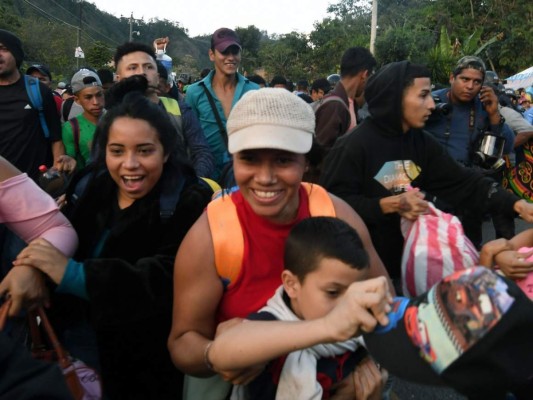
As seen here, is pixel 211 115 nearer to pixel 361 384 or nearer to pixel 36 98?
pixel 36 98

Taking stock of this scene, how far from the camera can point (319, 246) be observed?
157 cm

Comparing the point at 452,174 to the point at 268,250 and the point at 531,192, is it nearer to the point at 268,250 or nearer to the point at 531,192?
the point at 268,250

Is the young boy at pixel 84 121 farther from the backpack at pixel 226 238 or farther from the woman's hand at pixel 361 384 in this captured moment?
the woman's hand at pixel 361 384

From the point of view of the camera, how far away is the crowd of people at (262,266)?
1.18 m

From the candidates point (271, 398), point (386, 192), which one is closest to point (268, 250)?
point (271, 398)

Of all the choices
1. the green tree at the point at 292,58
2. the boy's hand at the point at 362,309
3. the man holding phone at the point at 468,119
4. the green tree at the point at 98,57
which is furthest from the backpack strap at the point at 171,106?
the green tree at the point at 98,57

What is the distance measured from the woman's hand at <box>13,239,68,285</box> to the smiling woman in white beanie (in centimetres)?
40

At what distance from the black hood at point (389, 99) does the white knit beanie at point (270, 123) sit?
1.28 meters

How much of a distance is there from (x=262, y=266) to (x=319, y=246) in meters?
0.24

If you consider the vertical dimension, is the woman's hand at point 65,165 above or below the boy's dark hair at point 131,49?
below

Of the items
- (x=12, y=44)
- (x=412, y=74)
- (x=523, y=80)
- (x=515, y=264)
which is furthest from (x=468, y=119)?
(x=523, y=80)

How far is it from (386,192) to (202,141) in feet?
4.49

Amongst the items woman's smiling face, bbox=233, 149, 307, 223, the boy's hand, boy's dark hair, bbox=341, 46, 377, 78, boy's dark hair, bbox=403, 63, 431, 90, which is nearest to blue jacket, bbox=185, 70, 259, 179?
boy's dark hair, bbox=341, 46, 377, 78

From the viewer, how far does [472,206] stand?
2.93 meters
